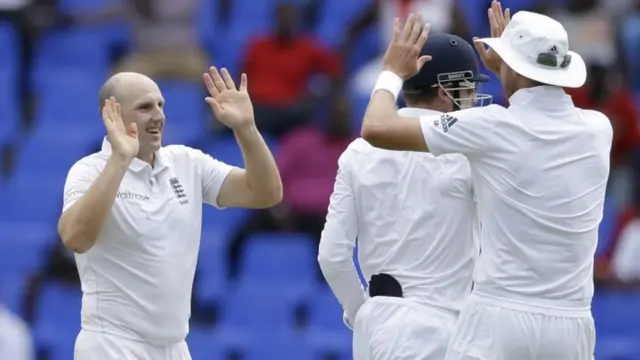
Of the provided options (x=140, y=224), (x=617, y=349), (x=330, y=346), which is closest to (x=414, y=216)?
(x=140, y=224)

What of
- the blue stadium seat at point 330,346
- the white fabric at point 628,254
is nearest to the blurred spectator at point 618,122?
the white fabric at point 628,254

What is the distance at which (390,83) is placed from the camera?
233 inches

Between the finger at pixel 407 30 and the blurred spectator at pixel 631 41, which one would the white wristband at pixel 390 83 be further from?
the blurred spectator at pixel 631 41

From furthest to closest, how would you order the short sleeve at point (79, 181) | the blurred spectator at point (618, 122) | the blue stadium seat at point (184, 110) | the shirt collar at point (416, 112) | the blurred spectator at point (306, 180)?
the blue stadium seat at point (184, 110) < the blurred spectator at point (618, 122) < the blurred spectator at point (306, 180) < the shirt collar at point (416, 112) < the short sleeve at point (79, 181)

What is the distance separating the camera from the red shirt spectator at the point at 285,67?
1259 centimetres

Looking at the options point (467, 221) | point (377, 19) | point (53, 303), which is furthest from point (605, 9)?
point (467, 221)

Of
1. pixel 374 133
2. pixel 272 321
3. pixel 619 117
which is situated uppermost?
pixel 374 133

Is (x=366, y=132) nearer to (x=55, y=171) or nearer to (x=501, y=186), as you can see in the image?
(x=501, y=186)

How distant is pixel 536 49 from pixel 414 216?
2.73 ft

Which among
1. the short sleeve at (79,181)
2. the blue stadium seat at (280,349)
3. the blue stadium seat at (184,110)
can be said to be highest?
the short sleeve at (79,181)

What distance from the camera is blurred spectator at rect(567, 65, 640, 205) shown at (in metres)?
12.0

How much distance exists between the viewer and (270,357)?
411 inches

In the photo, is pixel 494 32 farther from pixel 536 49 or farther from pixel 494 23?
pixel 536 49

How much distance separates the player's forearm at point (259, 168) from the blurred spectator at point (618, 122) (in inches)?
228
